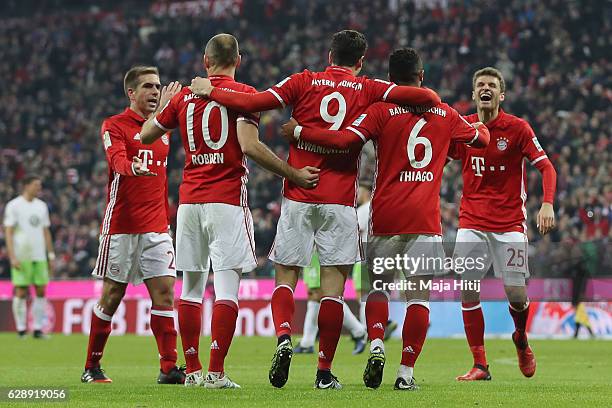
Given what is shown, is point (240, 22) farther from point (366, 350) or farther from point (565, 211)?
point (366, 350)

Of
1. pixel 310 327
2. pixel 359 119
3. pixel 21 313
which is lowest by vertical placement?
pixel 21 313

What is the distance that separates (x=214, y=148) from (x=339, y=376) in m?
2.86

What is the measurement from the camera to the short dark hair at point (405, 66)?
803 centimetres

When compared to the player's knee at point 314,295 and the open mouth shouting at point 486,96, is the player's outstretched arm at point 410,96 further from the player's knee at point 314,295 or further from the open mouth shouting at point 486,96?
the player's knee at point 314,295

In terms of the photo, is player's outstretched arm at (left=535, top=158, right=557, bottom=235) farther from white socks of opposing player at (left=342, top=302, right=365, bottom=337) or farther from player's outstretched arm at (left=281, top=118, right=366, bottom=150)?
white socks of opposing player at (left=342, top=302, right=365, bottom=337)

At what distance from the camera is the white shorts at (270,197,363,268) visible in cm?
788

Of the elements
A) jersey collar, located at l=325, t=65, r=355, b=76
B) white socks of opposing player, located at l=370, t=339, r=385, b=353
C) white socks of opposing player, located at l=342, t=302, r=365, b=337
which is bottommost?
white socks of opposing player, located at l=342, t=302, r=365, b=337

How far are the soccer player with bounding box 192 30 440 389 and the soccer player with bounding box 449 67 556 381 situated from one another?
6.26 ft

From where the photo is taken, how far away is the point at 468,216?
9.84m

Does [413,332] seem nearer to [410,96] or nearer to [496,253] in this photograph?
[410,96]

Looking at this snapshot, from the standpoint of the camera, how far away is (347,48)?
7.93 metres

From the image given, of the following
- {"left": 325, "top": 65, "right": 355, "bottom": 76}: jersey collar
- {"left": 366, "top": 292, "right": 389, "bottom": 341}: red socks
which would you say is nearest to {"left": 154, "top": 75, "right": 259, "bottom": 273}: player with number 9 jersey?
{"left": 325, "top": 65, "right": 355, "bottom": 76}: jersey collar

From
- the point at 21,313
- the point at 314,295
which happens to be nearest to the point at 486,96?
the point at 314,295

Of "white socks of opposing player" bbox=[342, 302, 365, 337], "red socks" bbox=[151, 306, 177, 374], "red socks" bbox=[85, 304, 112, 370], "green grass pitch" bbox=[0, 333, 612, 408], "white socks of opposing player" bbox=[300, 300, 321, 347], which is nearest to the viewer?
"green grass pitch" bbox=[0, 333, 612, 408]
